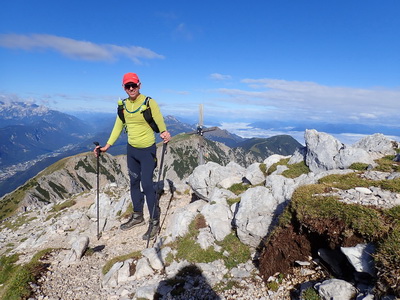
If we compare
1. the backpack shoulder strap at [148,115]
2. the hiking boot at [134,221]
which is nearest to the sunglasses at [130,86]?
the backpack shoulder strap at [148,115]

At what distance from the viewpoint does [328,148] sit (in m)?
19.2

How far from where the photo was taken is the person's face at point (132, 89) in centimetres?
1045

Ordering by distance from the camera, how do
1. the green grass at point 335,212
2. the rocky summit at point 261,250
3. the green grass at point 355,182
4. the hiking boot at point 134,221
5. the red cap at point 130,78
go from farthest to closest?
the hiking boot at point 134,221
the red cap at point 130,78
the green grass at point 355,182
the green grass at point 335,212
the rocky summit at point 261,250

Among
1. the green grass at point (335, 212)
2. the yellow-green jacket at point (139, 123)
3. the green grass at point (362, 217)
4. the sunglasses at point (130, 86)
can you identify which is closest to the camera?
the green grass at point (362, 217)

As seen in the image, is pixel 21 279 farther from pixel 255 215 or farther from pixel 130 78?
pixel 255 215

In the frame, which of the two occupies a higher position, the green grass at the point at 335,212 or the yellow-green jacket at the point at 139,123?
the yellow-green jacket at the point at 139,123

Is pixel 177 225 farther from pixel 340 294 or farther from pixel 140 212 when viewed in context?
pixel 340 294

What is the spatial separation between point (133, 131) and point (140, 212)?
6107 millimetres

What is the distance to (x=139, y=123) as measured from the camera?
11188 millimetres

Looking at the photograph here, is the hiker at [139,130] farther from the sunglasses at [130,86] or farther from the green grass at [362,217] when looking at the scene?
the green grass at [362,217]

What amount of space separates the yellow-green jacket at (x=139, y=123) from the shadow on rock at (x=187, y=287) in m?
6.37

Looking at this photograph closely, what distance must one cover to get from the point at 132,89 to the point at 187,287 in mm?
8972

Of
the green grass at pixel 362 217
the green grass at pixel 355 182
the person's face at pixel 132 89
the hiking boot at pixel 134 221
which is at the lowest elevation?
the hiking boot at pixel 134 221

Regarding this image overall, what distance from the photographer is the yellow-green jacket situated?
35.6 feet
